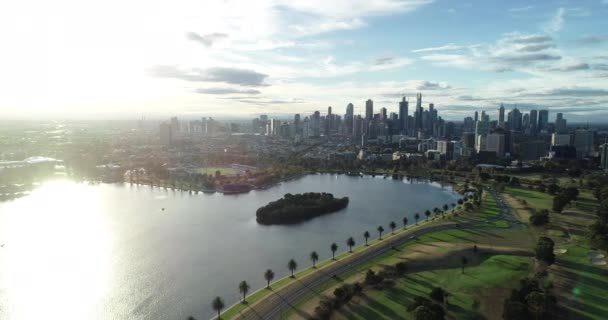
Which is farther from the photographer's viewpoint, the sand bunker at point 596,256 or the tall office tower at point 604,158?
the tall office tower at point 604,158

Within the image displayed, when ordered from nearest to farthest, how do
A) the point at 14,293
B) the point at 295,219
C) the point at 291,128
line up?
the point at 14,293, the point at 295,219, the point at 291,128

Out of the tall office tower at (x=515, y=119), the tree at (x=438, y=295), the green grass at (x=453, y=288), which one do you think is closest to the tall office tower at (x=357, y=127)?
the tall office tower at (x=515, y=119)

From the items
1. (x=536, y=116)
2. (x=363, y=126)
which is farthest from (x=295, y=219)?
(x=536, y=116)

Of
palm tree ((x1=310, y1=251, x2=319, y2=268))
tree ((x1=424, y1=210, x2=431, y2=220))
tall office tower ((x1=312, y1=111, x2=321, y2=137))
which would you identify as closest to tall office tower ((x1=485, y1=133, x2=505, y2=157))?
tree ((x1=424, y1=210, x2=431, y2=220))

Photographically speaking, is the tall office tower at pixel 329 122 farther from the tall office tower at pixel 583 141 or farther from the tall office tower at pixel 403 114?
the tall office tower at pixel 583 141

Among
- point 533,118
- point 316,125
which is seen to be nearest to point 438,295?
point 316,125

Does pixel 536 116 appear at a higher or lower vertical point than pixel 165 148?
higher

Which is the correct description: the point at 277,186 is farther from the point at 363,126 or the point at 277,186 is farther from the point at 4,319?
the point at 363,126

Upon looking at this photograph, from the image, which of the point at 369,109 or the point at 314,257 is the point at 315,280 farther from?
the point at 369,109
